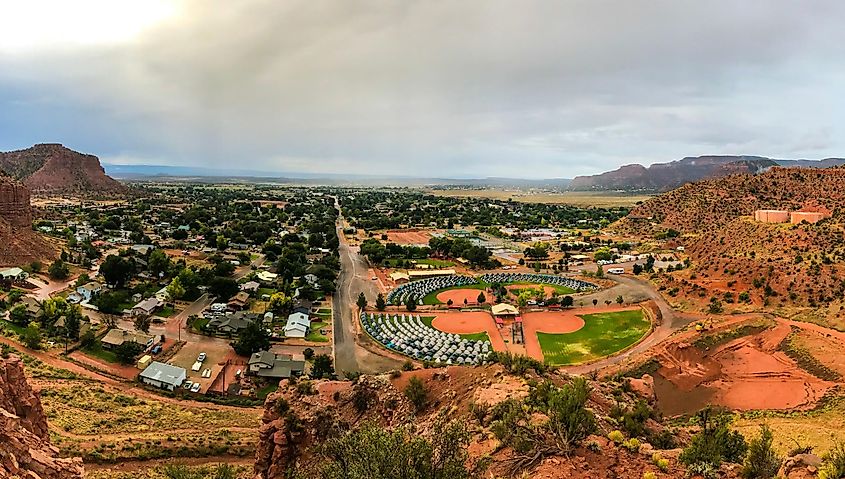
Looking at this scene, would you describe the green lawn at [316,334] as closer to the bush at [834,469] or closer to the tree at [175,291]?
the tree at [175,291]

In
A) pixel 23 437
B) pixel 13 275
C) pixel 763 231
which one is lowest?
pixel 13 275

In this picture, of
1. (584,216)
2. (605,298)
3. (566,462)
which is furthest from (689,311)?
(584,216)

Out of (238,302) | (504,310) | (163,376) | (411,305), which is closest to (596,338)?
(504,310)

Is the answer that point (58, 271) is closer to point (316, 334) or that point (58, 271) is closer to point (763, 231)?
point (316, 334)

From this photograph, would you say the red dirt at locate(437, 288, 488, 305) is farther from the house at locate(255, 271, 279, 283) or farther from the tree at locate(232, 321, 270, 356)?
the tree at locate(232, 321, 270, 356)

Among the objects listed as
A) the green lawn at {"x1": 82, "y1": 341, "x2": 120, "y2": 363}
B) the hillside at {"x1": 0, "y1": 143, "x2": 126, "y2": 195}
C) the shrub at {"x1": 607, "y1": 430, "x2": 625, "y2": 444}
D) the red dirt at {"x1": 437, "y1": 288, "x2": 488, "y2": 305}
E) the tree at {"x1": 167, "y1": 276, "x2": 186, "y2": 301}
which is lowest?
the green lawn at {"x1": 82, "y1": 341, "x2": 120, "y2": 363}

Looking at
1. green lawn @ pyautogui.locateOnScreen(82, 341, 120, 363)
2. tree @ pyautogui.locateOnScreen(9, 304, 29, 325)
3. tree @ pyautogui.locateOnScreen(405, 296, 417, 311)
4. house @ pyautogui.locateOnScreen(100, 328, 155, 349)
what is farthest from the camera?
tree @ pyautogui.locateOnScreen(405, 296, 417, 311)

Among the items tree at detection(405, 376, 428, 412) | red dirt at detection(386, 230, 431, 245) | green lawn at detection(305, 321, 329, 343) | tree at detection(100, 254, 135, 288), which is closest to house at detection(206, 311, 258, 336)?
green lawn at detection(305, 321, 329, 343)
